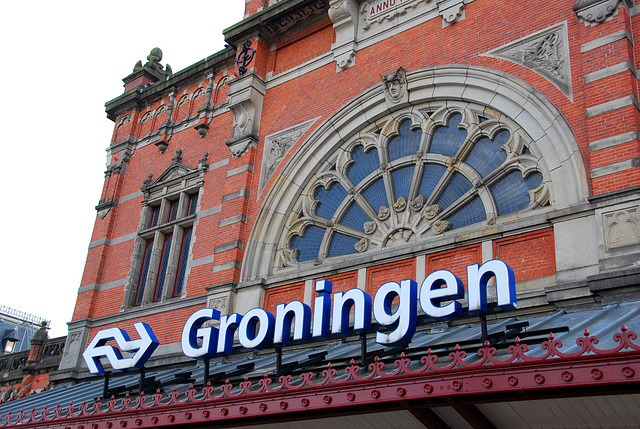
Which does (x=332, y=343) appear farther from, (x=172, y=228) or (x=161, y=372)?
(x=172, y=228)

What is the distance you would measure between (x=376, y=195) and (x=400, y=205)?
0.84 meters

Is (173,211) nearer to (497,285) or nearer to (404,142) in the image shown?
(404,142)

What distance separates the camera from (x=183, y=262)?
18.0m

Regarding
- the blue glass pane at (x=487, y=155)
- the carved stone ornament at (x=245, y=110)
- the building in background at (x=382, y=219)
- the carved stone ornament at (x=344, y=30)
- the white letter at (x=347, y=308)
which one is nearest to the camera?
the building in background at (x=382, y=219)

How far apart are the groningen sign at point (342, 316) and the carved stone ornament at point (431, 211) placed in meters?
1.79

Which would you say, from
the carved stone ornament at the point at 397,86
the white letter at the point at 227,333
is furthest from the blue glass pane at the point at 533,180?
the white letter at the point at 227,333

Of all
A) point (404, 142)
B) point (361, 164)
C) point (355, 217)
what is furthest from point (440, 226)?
point (361, 164)

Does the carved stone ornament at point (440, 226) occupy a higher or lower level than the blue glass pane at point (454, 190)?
lower

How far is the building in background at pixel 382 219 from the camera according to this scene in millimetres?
8773

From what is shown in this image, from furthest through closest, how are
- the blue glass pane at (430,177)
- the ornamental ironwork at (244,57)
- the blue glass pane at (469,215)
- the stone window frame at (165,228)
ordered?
the ornamental ironwork at (244,57), the stone window frame at (165,228), the blue glass pane at (430,177), the blue glass pane at (469,215)

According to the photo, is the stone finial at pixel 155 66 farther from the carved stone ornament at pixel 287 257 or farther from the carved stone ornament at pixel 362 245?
the carved stone ornament at pixel 362 245

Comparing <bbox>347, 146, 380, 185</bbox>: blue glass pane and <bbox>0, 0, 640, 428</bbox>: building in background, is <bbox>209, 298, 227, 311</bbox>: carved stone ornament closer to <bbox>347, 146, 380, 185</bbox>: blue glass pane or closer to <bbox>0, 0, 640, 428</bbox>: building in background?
<bbox>0, 0, 640, 428</bbox>: building in background

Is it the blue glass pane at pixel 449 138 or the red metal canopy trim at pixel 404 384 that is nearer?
the red metal canopy trim at pixel 404 384

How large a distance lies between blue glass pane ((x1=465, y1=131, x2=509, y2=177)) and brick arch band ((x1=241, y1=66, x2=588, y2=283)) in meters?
0.37
